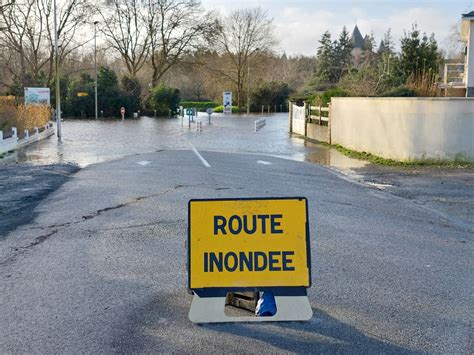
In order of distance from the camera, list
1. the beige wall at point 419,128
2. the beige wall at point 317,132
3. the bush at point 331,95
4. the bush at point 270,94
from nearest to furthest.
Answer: the beige wall at point 419,128
the beige wall at point 317,132
the bush at point 331,95
the bush at point 270,94

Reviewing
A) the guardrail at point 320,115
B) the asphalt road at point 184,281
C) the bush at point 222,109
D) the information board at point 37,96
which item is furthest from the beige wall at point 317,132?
the bush at point 222,109

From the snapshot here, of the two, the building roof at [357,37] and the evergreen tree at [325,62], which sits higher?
the building roof at [357,37]

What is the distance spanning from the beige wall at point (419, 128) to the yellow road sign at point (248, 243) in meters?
12.2

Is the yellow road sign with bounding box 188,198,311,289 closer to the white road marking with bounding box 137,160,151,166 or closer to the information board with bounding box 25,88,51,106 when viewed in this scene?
the white road marking with bounding box 137,160,151,166

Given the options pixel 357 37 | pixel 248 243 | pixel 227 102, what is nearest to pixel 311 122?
pixel 248 243

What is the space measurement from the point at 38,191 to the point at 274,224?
819 centimetres

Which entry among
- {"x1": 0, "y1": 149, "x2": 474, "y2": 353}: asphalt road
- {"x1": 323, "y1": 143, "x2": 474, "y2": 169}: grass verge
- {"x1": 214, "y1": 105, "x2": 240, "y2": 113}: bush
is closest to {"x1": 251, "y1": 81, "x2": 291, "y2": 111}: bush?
{"x1": 214, "y1": 105, "x2": 240, "y2": 113}: bush

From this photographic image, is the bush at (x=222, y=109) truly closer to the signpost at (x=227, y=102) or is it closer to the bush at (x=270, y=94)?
the bush at (x=270, y=94)

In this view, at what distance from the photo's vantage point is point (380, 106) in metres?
18.5

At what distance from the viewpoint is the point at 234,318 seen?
4832 mm

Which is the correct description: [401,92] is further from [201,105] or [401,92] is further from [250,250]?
[201,105]

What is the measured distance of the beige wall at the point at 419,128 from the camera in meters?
15.9

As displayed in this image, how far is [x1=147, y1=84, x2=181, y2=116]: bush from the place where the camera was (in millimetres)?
62281

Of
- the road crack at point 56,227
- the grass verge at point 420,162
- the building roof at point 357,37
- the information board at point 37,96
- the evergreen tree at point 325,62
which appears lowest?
the road crack at point 56,227
